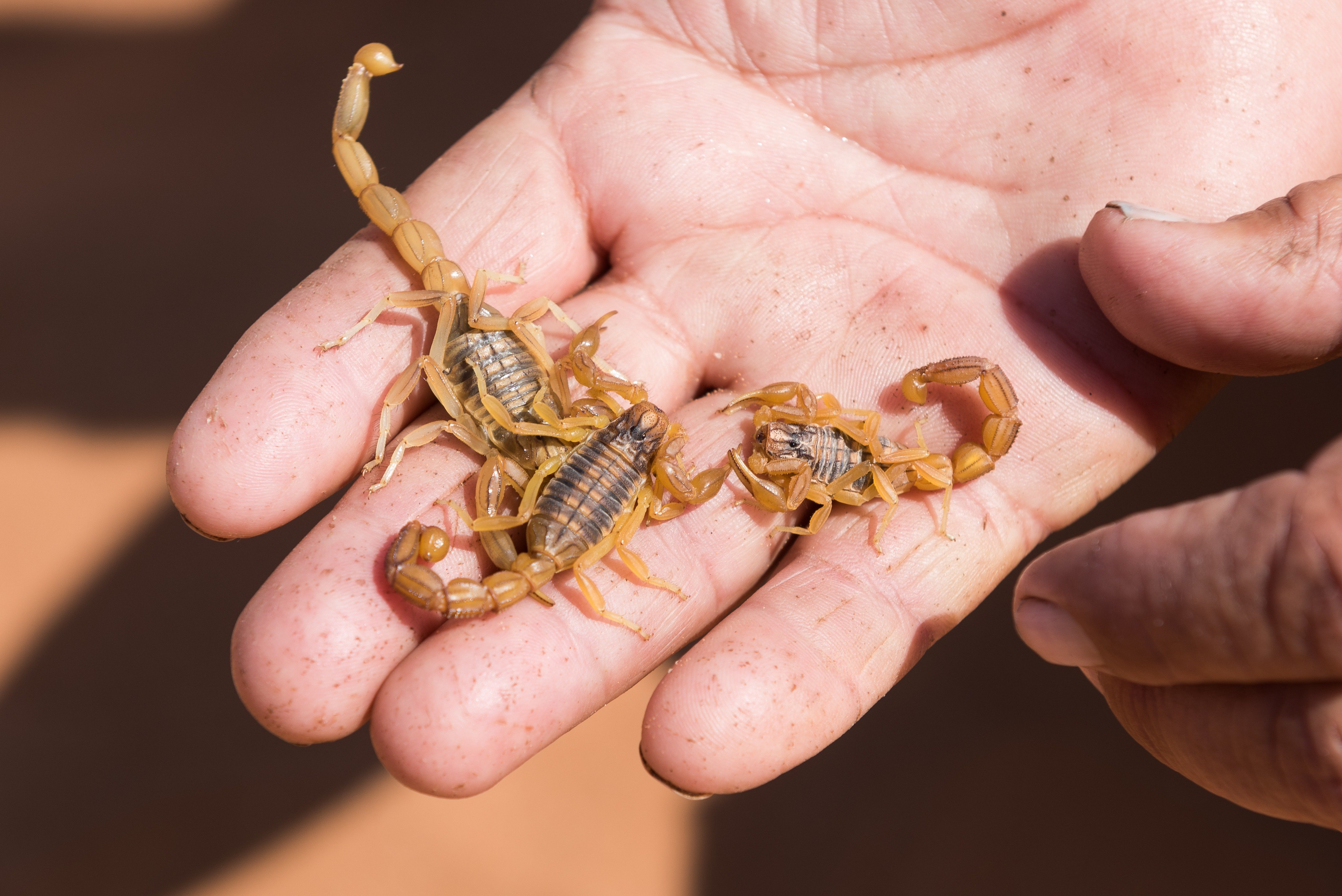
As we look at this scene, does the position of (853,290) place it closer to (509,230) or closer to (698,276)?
(698,276)

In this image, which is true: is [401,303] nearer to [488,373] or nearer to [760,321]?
[488,373]

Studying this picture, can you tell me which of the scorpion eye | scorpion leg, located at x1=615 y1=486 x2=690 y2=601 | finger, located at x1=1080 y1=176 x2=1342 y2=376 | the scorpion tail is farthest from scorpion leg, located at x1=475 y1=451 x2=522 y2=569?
finger, located at x1=1080 y1=176 x2=1342 y2=376

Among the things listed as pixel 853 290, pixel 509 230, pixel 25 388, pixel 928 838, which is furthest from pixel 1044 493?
pixel 25 388

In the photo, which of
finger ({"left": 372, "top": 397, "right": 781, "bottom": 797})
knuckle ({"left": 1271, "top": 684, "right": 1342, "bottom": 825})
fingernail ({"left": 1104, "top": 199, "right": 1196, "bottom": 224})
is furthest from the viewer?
fingernail ({"left": 1104, "top": 199, "right": 1196, "bottom": 224})

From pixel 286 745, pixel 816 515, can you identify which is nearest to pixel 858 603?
pixel 816 515

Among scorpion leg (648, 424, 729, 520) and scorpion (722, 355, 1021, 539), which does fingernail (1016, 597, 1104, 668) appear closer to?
scorpion (722, 355, 1021, 539)
